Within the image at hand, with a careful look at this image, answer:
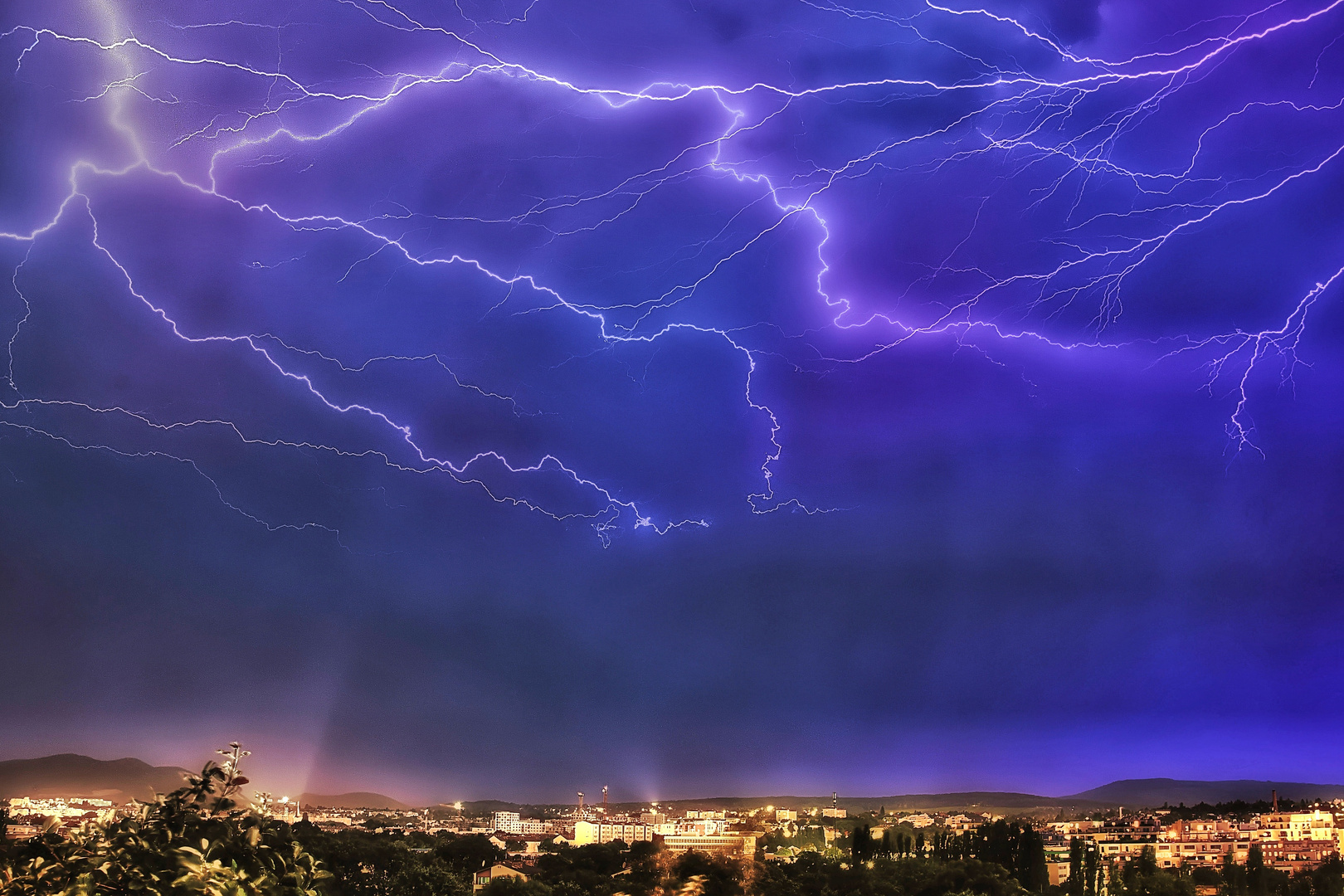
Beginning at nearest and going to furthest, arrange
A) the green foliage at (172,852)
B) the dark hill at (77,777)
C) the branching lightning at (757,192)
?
the green foliage at (172,852), the branching lightning at (757,192), the dark hill at (77,777)

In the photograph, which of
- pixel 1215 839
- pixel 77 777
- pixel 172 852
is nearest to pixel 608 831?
pixel 77 777

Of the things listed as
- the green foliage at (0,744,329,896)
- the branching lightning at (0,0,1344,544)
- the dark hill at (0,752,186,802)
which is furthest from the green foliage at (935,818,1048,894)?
the green foliage at (0,744,329,896)

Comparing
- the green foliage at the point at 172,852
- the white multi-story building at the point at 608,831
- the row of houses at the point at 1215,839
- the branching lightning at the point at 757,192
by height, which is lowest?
the row of houses at the point at 1215,839

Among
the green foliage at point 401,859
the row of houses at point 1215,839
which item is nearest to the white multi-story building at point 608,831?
the green foliage at point 401,859

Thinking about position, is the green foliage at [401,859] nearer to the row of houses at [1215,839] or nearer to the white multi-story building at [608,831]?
the white multi-story building at [608,831]

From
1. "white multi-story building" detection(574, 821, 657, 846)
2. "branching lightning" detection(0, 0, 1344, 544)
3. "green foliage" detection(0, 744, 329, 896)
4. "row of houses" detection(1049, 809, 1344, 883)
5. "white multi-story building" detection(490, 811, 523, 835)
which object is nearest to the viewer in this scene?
"green foliage" detection(0, 744, 329, 896)

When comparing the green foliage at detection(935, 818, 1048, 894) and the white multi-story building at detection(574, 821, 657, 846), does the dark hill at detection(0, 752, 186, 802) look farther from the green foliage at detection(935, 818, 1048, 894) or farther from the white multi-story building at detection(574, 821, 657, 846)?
the green foliage at detection(935, 818, 1048, 894)

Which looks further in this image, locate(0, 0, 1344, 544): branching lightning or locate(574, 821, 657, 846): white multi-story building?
locate(574, 821, 657, 846): white multi-story building
